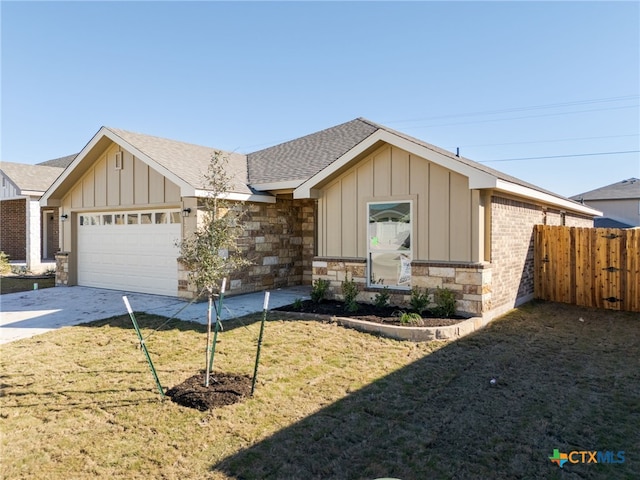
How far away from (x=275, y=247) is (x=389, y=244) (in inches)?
169

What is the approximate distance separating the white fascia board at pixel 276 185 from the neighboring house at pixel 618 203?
23.2 m

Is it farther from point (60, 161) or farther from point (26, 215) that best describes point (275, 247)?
point (60, 161)

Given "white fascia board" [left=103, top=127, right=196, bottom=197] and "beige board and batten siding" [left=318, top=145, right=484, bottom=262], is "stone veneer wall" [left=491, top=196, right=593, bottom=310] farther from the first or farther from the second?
"white fascia board" [left=103, top=127, right=196, bottom=197]

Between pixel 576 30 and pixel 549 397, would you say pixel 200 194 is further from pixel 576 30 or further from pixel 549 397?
pixel 576 30

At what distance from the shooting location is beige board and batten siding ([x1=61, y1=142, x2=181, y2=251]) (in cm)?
1069

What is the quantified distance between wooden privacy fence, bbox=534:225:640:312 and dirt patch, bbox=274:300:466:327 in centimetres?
427

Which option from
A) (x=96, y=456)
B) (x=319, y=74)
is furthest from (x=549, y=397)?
(x=319, y=74)

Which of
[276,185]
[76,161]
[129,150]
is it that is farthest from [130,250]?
[276,185]

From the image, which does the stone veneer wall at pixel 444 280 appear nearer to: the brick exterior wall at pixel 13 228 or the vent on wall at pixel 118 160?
the vent on wall at pixel 118 160

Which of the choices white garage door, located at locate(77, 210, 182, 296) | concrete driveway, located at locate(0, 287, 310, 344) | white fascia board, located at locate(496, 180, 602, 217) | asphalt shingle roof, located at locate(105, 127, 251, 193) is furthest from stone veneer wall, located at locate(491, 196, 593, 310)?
white garage door, located at locate(77, 210, 182, 296)

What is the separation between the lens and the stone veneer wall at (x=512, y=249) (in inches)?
325

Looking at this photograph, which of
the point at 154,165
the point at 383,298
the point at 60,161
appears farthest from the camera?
the point at 60,161

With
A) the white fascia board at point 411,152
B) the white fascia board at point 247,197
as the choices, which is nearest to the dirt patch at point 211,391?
the white fascia board at point 411,152

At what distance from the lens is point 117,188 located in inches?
462
